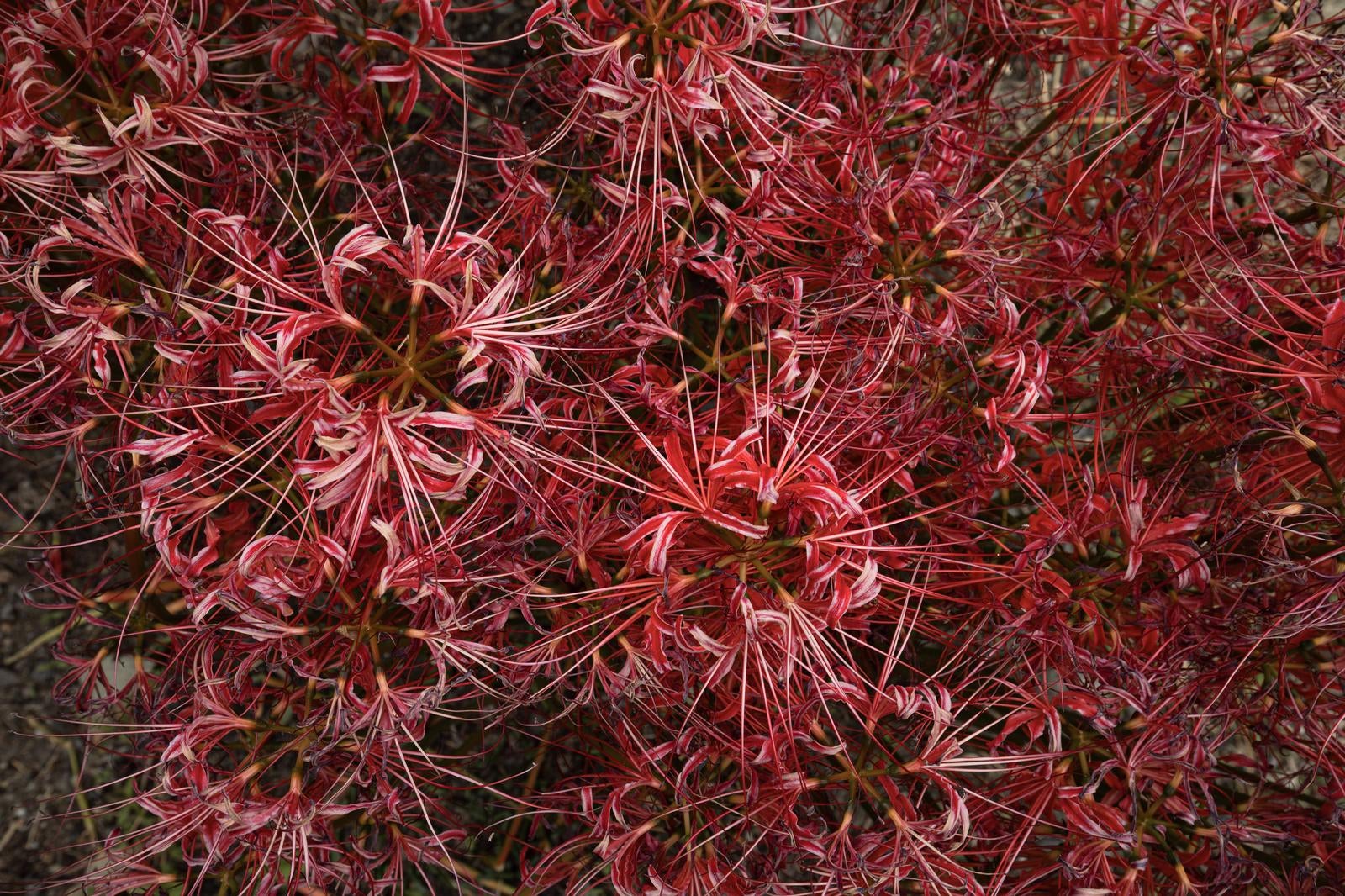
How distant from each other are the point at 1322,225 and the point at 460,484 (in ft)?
3.61

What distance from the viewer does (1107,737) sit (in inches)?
41.5

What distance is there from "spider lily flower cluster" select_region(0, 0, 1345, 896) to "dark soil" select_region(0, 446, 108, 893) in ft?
1.00

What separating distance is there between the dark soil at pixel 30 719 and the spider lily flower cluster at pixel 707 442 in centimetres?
31

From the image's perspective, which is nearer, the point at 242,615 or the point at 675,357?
the point at 242,615

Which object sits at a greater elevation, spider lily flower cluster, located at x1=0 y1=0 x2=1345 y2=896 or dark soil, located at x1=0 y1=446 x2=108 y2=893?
spider lily flower cluster, located at x1=0 y1=0 x2=1345 y2=896

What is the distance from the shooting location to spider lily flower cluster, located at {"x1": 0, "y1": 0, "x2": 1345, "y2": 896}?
0.96 metres

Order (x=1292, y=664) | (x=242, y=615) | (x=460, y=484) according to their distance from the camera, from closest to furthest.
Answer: (x=460, y=484) < (x=242, y=615) < (x=1292, y=664)

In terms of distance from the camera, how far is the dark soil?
141cm

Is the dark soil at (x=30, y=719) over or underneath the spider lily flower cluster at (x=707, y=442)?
underneath

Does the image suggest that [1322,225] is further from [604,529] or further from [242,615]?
[242,615]

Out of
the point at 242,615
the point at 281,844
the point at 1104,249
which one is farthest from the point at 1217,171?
the point at 281,844

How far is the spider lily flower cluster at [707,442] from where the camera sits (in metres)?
0.96

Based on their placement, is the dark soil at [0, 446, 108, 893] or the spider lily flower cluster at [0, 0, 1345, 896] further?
the dark soil at [0, 446, 108, 893]

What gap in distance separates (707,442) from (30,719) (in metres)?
1.20
